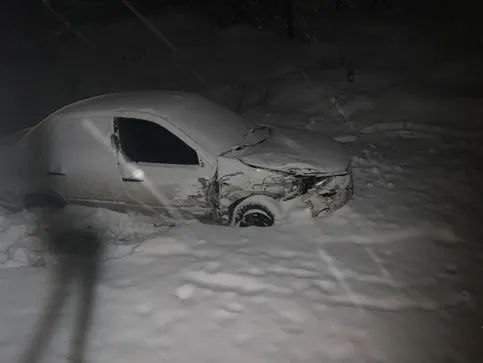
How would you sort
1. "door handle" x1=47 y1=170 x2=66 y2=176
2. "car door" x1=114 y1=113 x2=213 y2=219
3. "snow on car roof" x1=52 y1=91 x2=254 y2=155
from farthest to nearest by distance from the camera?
"door handle" x1=47 y1=170 x2=66 y2=176 → "snow on car roof" x1=52 y1=91 x2=254 y2=155 → "car door" x1=114 y1=113 x2=213 y2=219

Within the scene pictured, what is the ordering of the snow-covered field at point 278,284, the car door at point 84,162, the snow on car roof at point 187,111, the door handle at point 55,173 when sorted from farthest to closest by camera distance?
the door handle at point 55,173 < the car door at point 84,162 < the snow on car roof at point 187,111 < the snow-covered field at point 278,284

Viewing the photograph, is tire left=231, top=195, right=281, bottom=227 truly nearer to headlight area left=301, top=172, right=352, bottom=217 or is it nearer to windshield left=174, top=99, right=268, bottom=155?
headlight area left=301, top=172, right=352, bottom=217

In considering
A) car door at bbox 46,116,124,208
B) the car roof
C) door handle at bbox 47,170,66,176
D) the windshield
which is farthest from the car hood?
door handle at bbox 47,170,66,176

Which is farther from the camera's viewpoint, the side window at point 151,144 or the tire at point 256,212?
the side window at point 151,144

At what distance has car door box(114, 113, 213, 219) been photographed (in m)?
4.80

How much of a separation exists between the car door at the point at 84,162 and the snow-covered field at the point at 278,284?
22 cm

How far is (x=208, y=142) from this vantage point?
4.88 m

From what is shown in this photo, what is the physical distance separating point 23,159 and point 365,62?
25.9ft

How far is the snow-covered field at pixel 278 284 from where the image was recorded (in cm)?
309

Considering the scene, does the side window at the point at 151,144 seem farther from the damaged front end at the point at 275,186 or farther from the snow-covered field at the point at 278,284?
the snow-covered field at the point at 278,284

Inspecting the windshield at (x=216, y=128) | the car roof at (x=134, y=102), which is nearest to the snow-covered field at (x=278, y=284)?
the windshield at (x=216, y=128)

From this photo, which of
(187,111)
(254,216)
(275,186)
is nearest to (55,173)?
(187,111)

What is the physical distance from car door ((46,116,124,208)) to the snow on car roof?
20 centimetres

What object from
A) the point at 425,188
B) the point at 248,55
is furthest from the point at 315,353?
the point at 248,55
